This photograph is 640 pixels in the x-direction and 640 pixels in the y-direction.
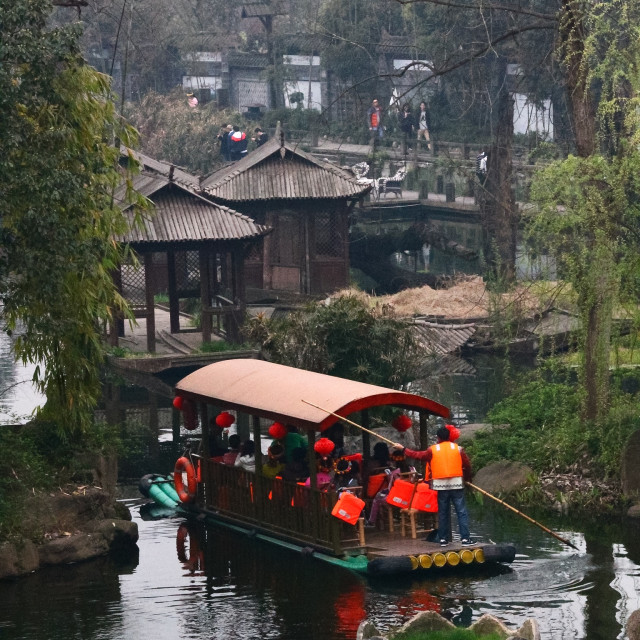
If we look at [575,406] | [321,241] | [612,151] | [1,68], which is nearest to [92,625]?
[1,68]

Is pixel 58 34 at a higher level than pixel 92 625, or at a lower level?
higher

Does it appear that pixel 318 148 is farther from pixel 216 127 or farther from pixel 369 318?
pixel 369 318

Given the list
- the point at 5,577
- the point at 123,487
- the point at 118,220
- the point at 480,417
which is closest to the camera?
the point at 5,577

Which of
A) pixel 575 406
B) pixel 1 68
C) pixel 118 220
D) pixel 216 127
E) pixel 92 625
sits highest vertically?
pixel 216 127

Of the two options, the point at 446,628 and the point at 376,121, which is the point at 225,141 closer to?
the point at 376,121

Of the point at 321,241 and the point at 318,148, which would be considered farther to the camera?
the point at 318,148

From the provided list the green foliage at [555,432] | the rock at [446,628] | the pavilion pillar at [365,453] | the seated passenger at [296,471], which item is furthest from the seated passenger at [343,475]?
the rock at [446,628]

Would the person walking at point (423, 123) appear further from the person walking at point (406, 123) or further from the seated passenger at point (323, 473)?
the seated passenger at point (323, 473)

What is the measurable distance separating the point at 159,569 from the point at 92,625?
259 cm

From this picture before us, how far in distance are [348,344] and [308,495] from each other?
830 cm

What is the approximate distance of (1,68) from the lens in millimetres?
17938

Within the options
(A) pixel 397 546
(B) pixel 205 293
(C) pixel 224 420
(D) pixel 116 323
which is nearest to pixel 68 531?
(C) pixel 224 420

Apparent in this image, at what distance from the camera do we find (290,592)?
17031 mm

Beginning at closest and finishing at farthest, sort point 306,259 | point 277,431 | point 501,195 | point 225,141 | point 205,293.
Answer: point 277,431 → point 205,293 → point 306,259 → point 501,195 → point 225,141
